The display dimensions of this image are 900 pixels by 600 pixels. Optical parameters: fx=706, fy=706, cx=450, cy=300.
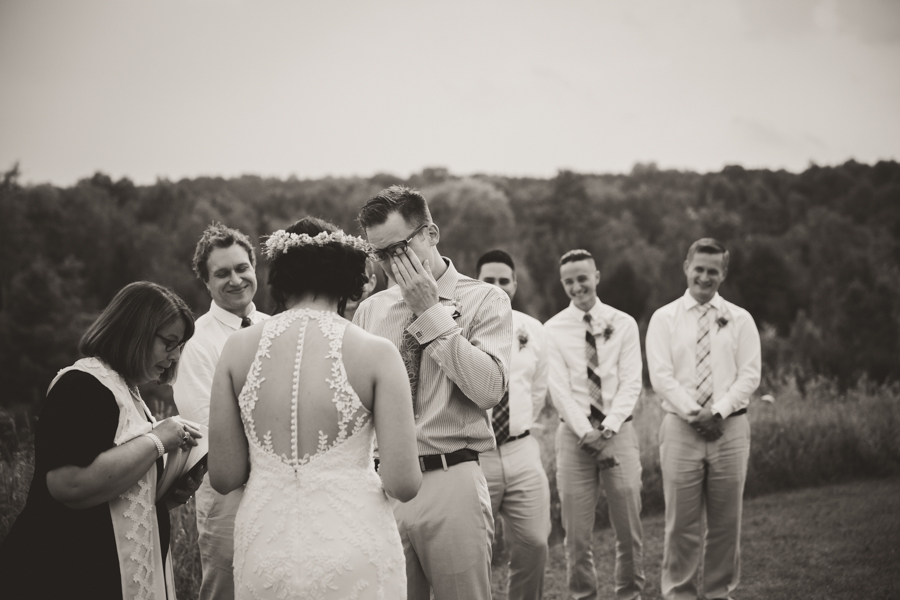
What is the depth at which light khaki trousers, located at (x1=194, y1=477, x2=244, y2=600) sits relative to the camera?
12.5 ft

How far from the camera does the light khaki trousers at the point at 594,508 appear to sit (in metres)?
5.65

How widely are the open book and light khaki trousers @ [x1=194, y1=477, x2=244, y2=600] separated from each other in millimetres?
643

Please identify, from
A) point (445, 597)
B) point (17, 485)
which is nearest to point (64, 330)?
point (17, 485)

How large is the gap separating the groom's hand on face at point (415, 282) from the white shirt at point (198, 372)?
1175 millimetres

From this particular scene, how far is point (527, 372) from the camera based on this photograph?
562 centimetres

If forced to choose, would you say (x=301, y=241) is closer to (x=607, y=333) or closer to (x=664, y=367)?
(x=607, y=333)

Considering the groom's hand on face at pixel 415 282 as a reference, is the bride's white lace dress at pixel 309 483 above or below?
below

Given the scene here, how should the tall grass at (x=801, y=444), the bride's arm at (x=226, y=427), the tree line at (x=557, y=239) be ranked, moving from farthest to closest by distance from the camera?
the tree line at (x=557, y=239), the tall grass at (x=801, y=444), the bride's arm at (x=226, y=427)

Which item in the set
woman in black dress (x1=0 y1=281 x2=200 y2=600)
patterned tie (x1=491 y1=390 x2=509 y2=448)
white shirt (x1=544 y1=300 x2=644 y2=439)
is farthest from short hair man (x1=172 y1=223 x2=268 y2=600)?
white shirt (x1=544 y1=300 x2=644 y2=439)

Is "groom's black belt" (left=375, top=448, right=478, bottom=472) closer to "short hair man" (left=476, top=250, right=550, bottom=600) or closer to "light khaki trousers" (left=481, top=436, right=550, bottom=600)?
"short hair man" (left=476, top=250, right=550, bottom=600)

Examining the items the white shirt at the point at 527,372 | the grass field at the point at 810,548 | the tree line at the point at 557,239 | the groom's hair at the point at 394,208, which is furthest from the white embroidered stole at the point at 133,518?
the tree line at the point at 557,239

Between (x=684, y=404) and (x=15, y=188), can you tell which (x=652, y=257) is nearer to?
(x=15, y=188)

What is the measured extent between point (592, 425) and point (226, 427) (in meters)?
4.02

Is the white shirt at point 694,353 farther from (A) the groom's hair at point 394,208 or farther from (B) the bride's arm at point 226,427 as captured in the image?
(B) the bride's arm at point 226,427
